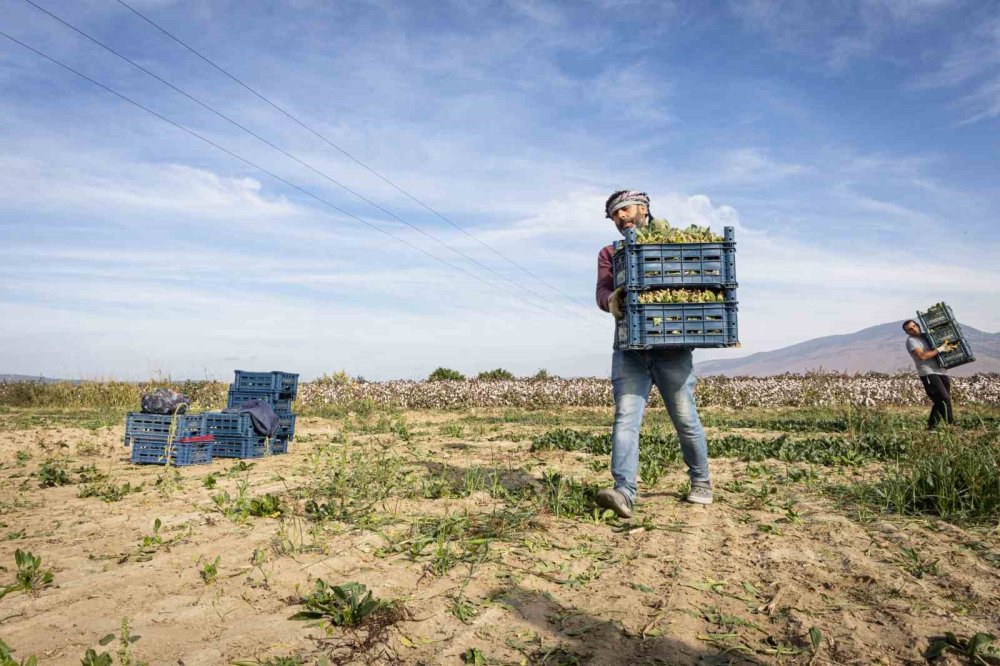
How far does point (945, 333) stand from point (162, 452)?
43.1ft

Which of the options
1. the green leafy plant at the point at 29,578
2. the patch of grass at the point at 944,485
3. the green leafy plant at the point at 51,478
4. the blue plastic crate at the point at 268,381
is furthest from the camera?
the blue plastic crate at the point at 268,381

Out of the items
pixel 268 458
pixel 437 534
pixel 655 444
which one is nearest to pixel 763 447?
pixel 655 444

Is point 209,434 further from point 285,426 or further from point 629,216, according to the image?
point 629,216

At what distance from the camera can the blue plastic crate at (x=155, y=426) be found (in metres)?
8.95

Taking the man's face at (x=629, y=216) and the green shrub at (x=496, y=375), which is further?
the green shrub at (x=496, y=375)

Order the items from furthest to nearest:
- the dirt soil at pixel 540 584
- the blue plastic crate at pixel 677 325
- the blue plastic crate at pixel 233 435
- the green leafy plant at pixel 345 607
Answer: the blue plastic crate at pixel 233 435 < the blue plastic crate at pixel 677 325 < the green leafy plant at pixel 345 607 < the dirt soil at pixel 540 584

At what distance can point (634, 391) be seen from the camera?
522cm

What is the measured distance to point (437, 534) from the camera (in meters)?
4.51

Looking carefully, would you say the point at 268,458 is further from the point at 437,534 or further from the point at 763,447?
the point at 763,447

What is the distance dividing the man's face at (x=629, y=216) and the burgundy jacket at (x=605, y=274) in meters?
0.22

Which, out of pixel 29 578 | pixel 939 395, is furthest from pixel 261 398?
pixel 939 395

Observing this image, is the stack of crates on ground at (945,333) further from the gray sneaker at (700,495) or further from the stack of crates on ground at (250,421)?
the stack of crates on ground at (250,421)

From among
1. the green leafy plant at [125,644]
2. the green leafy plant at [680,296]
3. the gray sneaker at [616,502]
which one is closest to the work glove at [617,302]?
the green leafy plant at [680,296]

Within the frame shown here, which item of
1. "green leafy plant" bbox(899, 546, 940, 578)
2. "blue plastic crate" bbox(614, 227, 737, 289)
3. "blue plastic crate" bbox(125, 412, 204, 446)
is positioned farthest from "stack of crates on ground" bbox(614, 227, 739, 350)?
"blue plastic crate" bbox(125, 412, 204, 446)
